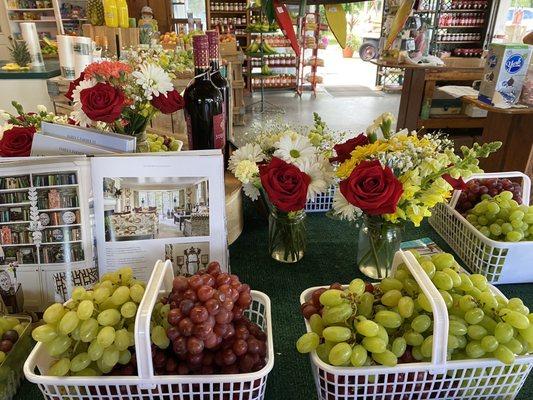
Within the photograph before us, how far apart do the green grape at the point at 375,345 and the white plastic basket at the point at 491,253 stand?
0.58 metres

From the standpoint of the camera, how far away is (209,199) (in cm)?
100

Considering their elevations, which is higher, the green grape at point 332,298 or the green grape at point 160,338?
the green grape at point 332,298

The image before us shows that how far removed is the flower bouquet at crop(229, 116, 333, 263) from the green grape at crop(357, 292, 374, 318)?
32 centimetres

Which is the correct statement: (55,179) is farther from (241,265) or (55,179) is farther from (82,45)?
(82,45)

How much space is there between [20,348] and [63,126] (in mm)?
524

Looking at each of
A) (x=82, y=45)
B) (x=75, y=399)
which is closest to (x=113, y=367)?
(x=75, y=399)

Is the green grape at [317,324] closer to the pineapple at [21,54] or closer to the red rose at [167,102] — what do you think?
the red rose at [167,102]

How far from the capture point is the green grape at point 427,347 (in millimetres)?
680

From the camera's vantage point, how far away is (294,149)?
3.57 feet

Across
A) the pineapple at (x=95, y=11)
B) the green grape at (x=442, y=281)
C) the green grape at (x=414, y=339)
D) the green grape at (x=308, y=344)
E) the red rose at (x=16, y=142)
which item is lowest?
the green grape at (x=308, y=344)

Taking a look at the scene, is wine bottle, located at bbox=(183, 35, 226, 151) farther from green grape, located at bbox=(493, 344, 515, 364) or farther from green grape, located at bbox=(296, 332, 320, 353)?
green grape, located at bbox=(493, 344, 515, 364)

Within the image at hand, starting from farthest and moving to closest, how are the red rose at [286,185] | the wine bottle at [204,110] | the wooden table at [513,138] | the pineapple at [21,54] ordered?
1. the pineapple at [21,54]
2. the wooden table at [513,138]
3. the wine bottle at [204,110]
4. the red rose at [286,185]

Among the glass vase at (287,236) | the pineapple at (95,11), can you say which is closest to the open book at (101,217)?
the glass vase at (287,236)

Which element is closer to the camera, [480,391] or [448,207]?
[480,391]
